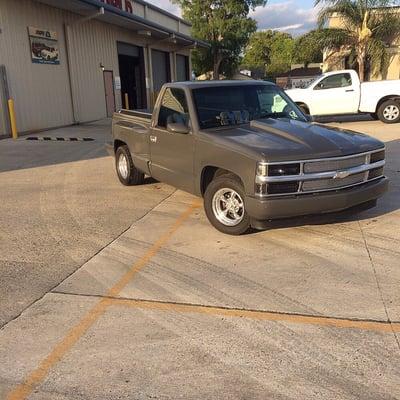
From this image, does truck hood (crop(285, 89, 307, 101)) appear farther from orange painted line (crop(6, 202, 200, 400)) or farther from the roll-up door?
the roll-up door

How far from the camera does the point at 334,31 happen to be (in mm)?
26625

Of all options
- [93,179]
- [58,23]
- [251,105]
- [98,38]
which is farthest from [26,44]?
[251,105]

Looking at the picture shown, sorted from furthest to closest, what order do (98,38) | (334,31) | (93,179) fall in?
1. (334,31)
2. (98,38)
3. (93,179)

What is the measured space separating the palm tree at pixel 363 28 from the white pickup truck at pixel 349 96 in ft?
35.2

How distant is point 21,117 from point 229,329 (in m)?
15.2

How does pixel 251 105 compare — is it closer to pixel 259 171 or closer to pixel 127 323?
pixel 259 171

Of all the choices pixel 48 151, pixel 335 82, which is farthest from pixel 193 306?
pixel 335 82

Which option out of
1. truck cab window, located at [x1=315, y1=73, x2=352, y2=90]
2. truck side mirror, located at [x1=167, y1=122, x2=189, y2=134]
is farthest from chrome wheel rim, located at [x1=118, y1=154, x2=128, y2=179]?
truck cab window, located at [x1=315, y1=73, x2=352, y2=90]

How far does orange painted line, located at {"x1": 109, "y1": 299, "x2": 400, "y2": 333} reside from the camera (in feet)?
11.6

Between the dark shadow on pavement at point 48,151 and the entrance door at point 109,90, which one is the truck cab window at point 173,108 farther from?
the entrance door at point 109,90

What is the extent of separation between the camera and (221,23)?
44.7 m

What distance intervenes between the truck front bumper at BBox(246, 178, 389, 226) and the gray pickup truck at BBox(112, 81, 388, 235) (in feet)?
0.03

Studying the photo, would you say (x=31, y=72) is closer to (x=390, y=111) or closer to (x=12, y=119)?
(x=12, y=119)

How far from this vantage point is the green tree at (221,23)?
44844 mm
